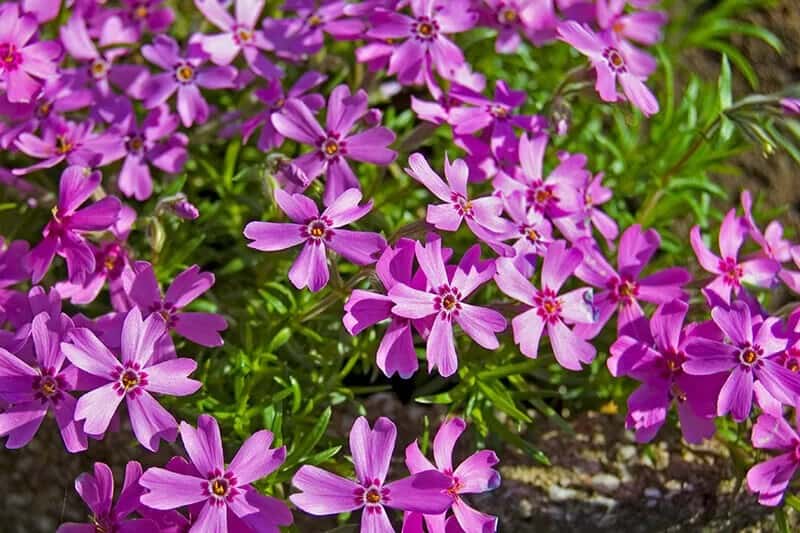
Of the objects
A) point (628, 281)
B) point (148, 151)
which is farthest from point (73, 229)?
point (628, 281)

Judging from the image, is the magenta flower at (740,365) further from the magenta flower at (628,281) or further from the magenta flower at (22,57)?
the magenta flower at (22,57)

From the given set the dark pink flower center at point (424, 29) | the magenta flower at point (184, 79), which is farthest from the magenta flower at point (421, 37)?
the magenta flower at point (184, 79)

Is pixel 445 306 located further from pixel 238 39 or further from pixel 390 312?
pixel 238 39

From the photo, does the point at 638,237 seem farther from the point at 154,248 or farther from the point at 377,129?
the point at 154,248

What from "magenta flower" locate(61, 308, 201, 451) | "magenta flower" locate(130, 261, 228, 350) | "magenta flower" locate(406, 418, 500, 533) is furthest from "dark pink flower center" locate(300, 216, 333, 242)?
"magenta flower" locate(406, 418, 500, 533)

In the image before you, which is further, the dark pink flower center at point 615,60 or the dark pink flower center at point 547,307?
the dark pink flower center at point 615,60

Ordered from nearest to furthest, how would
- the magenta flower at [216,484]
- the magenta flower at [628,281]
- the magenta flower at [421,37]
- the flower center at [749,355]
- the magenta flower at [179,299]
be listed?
1. the magenta flower at [216,484]
2. the flower center at [749,355]
3. the magenta flower at [179,299]
4. the magenta flower at [628,281]
5. the magenta flower at [421,37]

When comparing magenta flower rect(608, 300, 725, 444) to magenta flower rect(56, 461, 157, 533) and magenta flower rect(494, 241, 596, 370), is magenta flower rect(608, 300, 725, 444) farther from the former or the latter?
magenta flower rect(56, 461, 157, 533)
